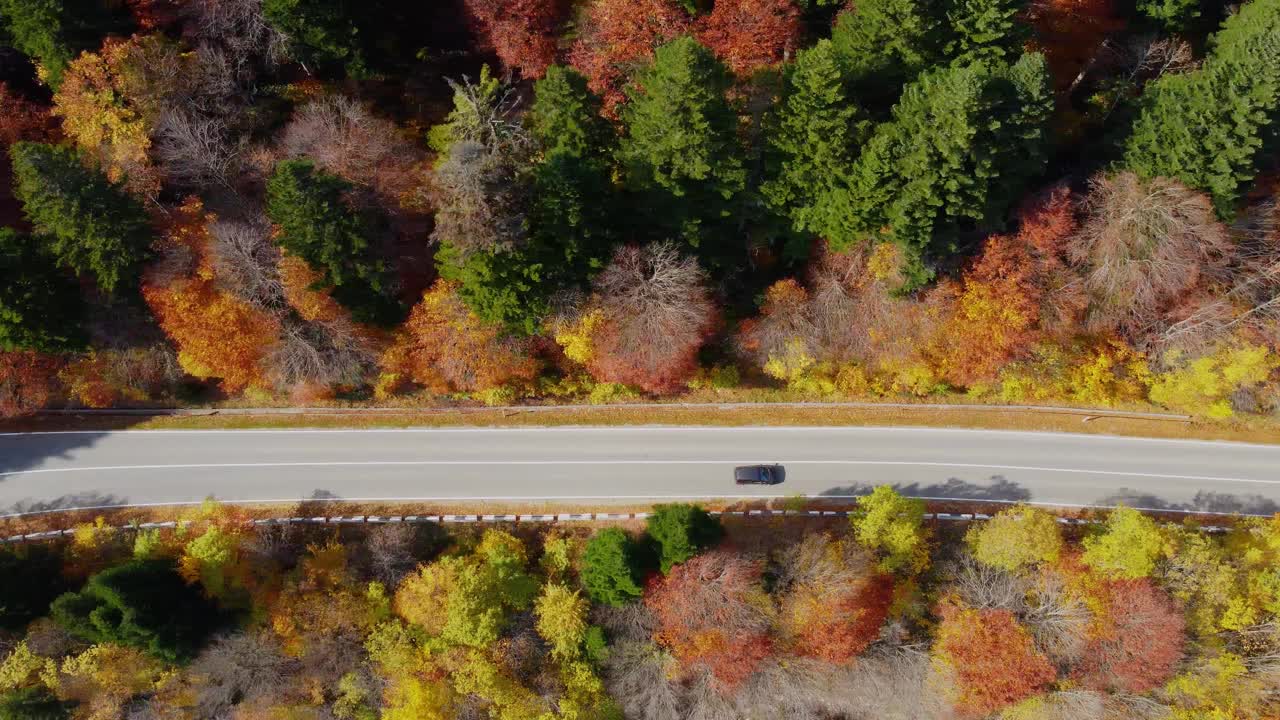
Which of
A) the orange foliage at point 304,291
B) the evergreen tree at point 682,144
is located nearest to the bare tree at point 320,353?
the orange foliage at point 304,291

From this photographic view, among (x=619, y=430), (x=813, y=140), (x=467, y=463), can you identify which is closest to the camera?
(x=813, y=140)

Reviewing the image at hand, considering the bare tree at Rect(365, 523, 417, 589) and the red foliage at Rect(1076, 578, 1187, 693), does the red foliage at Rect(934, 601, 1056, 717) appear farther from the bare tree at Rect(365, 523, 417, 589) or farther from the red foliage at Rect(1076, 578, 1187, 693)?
the bare tree at Rect(365, 523, 417, 589)

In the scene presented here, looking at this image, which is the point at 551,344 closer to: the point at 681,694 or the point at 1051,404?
the point at 681,694

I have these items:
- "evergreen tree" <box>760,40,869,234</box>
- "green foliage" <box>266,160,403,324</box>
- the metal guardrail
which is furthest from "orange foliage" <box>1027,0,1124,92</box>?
"green foliage" <box>266,160,403,324</box>

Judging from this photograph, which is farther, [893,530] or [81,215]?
[893,530]

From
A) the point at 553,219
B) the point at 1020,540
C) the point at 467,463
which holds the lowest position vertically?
the point at 467,463

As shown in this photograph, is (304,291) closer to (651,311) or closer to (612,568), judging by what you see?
(651,311)

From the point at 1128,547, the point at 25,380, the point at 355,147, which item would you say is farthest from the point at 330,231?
the point at 1128,547

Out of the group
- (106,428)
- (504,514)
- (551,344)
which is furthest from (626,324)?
(106,428)
